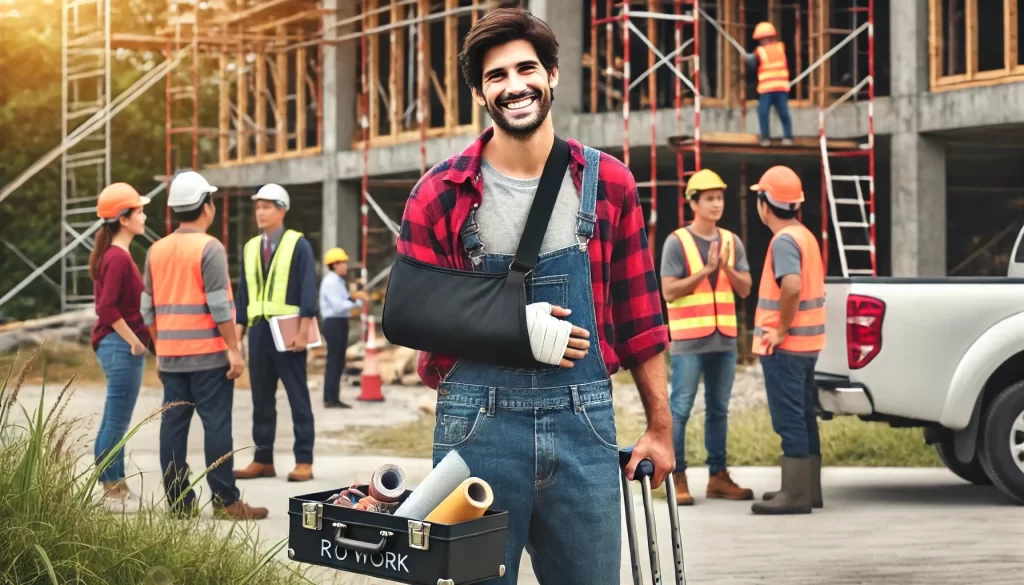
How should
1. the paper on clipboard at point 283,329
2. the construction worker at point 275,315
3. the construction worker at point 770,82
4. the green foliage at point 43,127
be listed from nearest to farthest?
the paper on clipboard at point 283,329
the construction worker at point 275,315
the construction worker at point 770,82
the green foliage at point 43,127

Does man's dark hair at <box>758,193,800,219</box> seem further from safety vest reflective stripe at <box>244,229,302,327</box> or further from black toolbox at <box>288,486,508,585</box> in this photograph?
black toolbox at <box>288,486,508,585</box>

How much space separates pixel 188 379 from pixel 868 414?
3981mm

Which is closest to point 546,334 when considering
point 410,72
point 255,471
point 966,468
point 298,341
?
point 298,341

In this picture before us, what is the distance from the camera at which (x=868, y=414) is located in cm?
915

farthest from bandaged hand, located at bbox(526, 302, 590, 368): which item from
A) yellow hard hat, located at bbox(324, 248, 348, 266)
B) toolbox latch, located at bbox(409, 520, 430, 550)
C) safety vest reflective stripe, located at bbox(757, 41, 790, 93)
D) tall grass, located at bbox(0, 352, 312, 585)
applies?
safety vest reflective stripe, located at bbox(757, 41, 790, 93)

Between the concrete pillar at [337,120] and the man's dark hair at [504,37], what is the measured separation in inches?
966

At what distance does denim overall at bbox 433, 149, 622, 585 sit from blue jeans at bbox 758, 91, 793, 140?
16.9 meters

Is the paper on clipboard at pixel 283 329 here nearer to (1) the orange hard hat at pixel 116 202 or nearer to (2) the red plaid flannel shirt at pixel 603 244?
(1) the orange hard hat at pixel 116 202

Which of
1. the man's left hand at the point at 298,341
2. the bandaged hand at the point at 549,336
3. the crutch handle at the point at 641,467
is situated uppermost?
the bandaged hand at the point at 549,336

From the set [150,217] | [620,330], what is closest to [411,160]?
[150,217]

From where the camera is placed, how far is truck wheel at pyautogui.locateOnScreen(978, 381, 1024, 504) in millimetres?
9008

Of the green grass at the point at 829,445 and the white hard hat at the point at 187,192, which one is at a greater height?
the white hard hat at the point at 187,192

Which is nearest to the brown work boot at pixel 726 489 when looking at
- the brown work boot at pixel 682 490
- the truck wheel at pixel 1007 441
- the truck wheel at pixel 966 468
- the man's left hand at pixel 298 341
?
the brown work boot at pixel 682 490

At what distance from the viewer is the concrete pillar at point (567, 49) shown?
77.0ft
